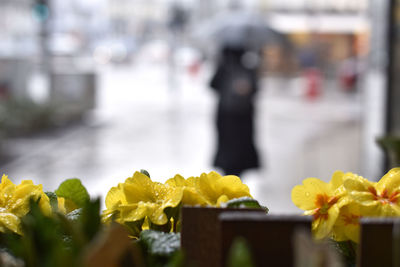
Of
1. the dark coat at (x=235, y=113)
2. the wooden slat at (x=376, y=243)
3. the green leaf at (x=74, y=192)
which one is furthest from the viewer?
the dark coat at (x=235, y=113)

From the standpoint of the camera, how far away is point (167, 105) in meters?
23.7

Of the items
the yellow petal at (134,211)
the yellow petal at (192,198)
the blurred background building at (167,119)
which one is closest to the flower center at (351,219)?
the yellow petal at (192,198)

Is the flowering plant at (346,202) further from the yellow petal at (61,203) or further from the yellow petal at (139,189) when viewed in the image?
the yellow petal at (61,203)

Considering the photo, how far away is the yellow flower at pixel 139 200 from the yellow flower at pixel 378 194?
0.32 m

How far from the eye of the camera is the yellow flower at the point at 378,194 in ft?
4.62

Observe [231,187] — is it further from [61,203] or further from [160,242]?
[61,203]

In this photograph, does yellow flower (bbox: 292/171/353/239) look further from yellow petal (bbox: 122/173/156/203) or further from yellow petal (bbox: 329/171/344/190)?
yellow petal (bbox: 122/173/156/203)

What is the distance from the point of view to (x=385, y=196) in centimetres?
147

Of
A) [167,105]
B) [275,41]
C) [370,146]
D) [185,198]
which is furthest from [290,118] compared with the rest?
[185,198]

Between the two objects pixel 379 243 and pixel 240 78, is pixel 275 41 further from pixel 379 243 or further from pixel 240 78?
pixel 379 243

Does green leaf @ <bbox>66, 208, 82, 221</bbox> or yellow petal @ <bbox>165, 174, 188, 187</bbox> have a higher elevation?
yellow petal @ <bbox>165, 174, 188, 187</bbox>

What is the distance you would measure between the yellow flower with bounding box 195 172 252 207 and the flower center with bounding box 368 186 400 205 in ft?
0.78

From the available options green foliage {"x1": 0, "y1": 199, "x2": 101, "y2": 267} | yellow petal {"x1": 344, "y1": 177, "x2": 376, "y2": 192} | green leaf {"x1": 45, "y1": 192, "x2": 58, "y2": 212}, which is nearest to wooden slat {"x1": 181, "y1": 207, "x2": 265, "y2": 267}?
green foliage {"x1": 0, "y1": 199, "x2": 101, "y2": 267}

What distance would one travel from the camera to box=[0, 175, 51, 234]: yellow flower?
1467mm
